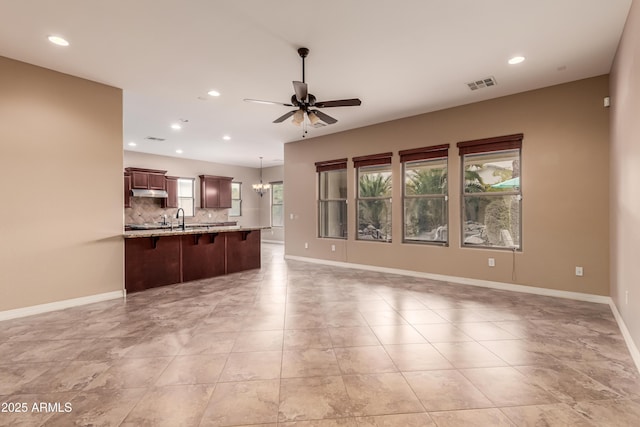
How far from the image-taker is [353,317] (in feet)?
11.8

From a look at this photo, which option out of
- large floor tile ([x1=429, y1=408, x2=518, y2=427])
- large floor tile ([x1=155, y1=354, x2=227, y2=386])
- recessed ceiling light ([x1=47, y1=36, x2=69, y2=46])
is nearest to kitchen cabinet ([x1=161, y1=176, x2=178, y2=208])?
recessed ceiling light ([x1=47, y1=36, x2=69, y2=46])

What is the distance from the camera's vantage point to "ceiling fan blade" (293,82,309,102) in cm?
337

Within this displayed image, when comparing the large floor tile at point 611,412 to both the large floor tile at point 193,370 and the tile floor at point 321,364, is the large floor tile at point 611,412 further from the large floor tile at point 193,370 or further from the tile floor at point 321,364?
the large floor tile at point 193,370

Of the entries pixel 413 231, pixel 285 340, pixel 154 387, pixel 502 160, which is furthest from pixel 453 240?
pixel 154 387

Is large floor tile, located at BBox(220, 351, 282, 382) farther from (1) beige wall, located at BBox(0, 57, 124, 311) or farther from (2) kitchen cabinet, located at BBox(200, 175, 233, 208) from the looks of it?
(2) kitchen cabinet, located at BBox(200, 175, 233, 208)

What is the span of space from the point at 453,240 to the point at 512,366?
316 cm

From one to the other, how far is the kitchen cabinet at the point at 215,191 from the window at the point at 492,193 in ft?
26.7

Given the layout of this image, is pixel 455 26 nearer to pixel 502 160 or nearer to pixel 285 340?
pixel 502 160

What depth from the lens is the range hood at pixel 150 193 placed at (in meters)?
8.53

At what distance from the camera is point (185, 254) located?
5.46 m

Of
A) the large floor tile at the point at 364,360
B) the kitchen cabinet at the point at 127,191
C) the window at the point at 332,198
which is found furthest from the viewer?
the kitchen cabinet at the point at 127,191

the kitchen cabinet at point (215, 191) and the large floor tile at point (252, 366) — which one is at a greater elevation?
the kitchen cabinet at point (215, 191)

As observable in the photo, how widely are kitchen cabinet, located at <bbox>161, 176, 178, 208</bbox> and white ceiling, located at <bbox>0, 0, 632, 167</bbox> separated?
4508 millimetres

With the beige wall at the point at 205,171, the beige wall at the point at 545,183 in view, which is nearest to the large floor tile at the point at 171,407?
the beige wall at the point at 545,183
